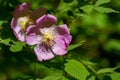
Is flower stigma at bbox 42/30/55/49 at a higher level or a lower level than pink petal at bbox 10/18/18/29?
lower

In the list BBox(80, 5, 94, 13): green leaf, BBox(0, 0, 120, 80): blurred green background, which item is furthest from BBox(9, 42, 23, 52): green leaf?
BBox(80, 5, 94, 13): green leaf

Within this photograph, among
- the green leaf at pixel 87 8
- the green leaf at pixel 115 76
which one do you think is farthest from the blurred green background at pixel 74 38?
the green leaf at pixel 115 76

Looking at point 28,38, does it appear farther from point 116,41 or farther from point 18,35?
point 116,41

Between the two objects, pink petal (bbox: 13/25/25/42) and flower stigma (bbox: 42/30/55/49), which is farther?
flower stigma (bbox: 42/30/55/49)

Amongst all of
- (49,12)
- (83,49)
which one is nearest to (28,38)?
(49,12)

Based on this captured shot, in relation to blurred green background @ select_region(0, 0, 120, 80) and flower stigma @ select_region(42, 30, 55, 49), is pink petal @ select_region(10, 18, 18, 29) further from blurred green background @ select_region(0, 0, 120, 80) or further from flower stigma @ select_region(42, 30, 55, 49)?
flower stigma @ select_region(42, 30, 55, 49)

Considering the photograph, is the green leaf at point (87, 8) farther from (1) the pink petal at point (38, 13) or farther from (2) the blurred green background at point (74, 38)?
(1) the pink petal at point (38, 13)

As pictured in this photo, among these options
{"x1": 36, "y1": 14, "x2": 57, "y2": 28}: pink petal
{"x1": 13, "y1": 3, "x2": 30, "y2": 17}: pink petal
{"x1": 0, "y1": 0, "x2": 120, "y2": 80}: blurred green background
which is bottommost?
{"x1": 0, "y1": 0, "x2": 120, "y2": 80}: blurred green background
